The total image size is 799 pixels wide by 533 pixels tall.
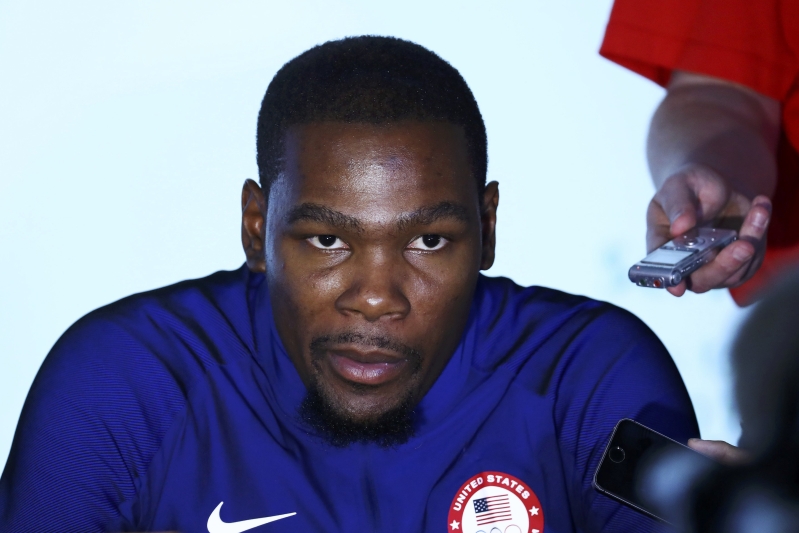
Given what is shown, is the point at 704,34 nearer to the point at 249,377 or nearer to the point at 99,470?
the point at 249,377

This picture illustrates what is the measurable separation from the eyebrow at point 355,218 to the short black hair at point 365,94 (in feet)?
0.29

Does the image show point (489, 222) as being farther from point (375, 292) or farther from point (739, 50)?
point (739, 50)

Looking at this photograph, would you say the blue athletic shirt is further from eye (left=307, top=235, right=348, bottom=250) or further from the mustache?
eye (left=307, top=235, right=348, bottom=250)

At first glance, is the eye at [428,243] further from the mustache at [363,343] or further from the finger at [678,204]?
the finger at [678,204]

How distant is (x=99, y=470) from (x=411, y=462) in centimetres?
43

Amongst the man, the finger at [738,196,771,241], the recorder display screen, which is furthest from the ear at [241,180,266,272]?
the finger at [738,196,771,241]

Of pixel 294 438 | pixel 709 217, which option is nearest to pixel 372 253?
pixel 294 438

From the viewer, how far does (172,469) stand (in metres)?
1.25

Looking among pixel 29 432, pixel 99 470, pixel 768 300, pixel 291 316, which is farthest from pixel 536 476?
pixel 768 300

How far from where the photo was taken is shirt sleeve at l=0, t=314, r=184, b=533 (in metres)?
1.24

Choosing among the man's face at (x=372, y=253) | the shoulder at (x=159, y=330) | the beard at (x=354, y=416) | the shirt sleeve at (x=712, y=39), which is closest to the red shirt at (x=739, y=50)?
the shirt sleeve at (x=712, y=39)

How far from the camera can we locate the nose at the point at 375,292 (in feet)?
3.74

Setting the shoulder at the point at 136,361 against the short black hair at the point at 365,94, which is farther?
the shoulder at the point at 136,361

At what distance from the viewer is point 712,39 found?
5.10ft
